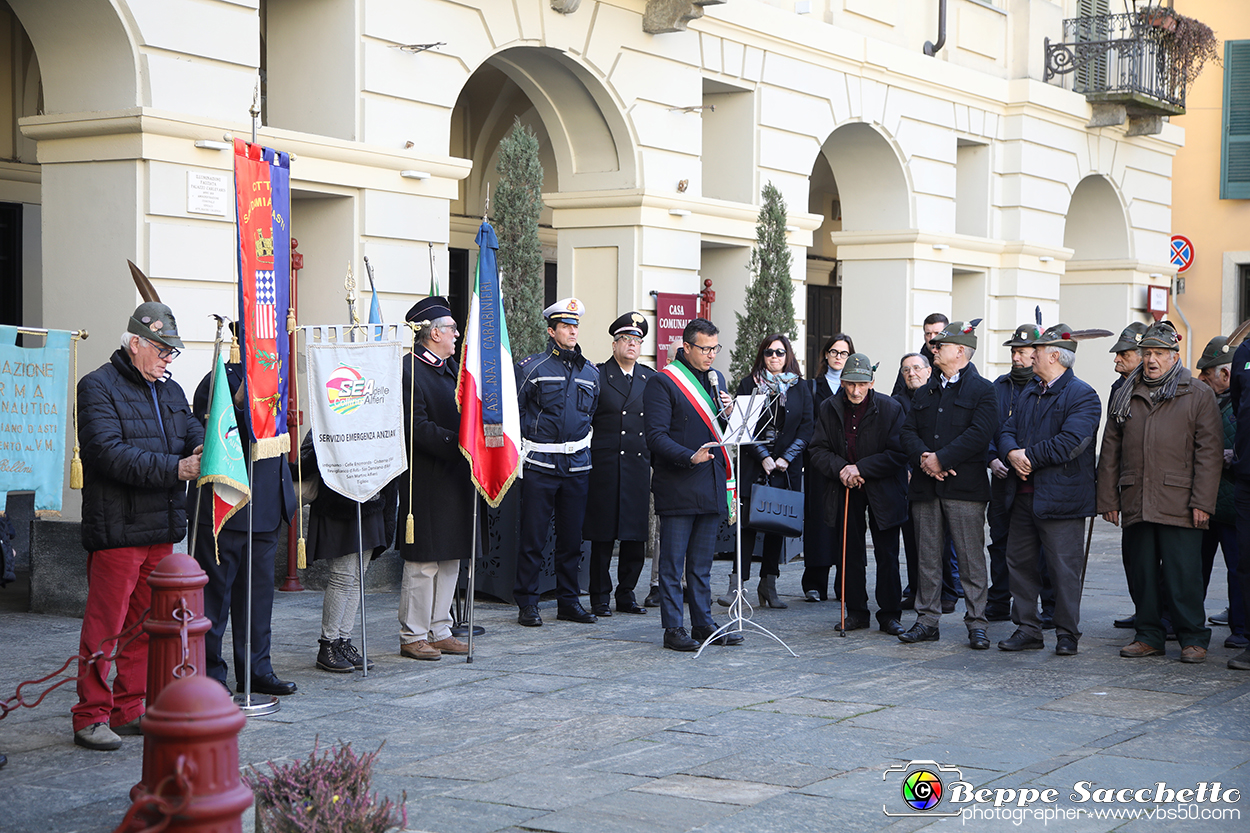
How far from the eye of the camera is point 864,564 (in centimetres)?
886

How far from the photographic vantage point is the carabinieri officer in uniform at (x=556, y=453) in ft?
29.1

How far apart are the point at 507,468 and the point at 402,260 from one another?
155 inches

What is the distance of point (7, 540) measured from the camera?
938 cm

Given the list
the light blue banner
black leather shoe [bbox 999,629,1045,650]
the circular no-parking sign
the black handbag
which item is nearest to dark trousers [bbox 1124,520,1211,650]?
black leather shoe [bbox 999,629,1045,650]

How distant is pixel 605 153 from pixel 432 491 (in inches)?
257

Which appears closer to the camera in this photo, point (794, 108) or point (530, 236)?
point (530, 236)

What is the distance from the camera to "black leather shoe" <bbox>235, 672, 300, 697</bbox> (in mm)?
6598

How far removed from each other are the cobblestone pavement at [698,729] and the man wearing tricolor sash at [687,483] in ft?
0.92

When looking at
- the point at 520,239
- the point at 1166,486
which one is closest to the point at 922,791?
the point at 1166,486

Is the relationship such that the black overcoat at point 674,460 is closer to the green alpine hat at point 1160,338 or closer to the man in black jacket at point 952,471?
the man in black jacket at point 952,471

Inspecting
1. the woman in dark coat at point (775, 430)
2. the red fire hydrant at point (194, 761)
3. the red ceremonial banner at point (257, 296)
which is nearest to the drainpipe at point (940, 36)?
the woman in dark coat at point (775, 430)

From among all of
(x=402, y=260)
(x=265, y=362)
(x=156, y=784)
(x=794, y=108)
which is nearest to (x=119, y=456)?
(x=265, y=362)

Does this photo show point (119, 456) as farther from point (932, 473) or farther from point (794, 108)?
point (794, 108)

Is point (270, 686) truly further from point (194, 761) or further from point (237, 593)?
point (194, 761)
